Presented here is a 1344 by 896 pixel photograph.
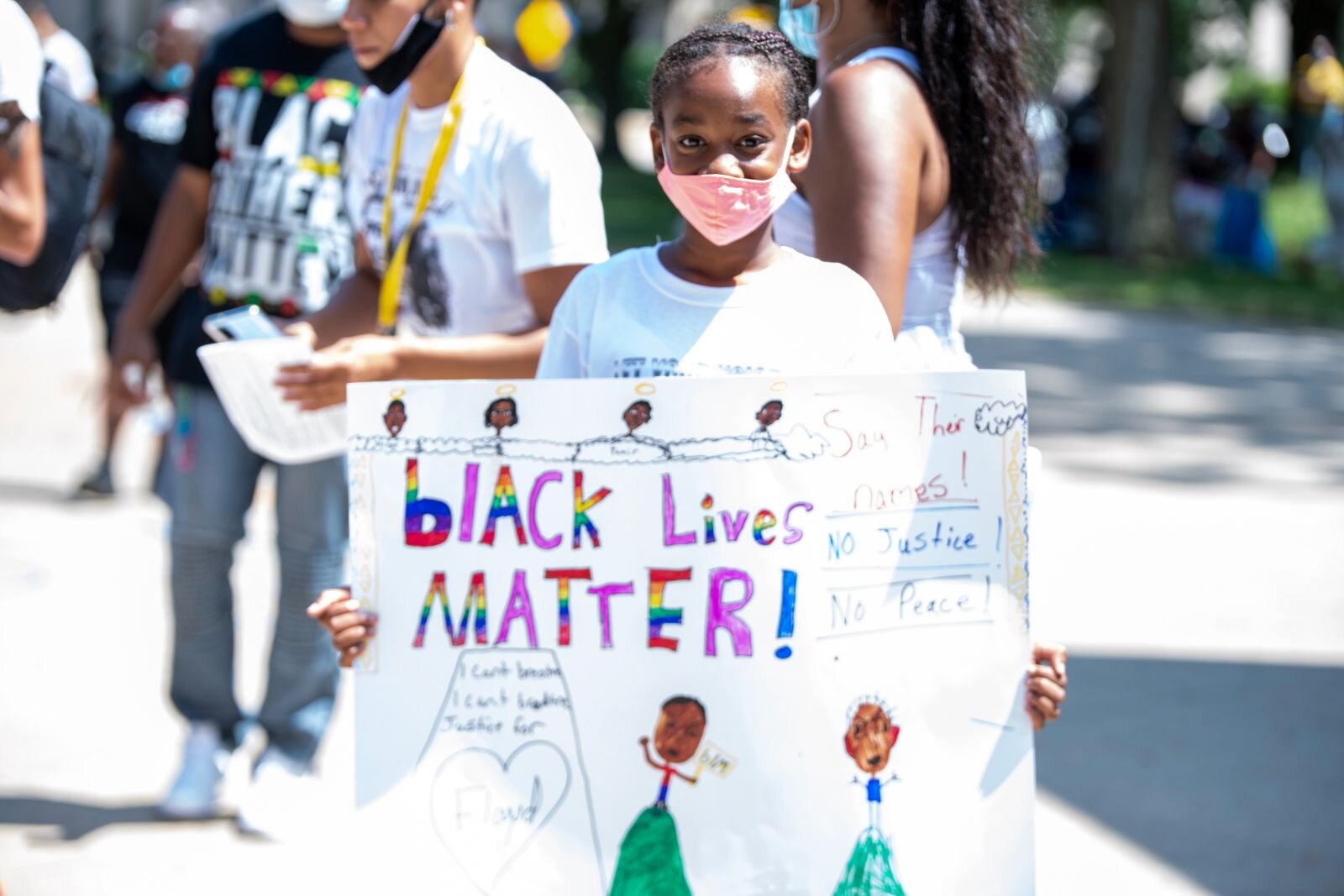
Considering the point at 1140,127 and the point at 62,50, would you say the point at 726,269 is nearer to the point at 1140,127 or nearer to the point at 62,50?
the point at 62,50

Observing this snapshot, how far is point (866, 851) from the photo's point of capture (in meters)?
2.34

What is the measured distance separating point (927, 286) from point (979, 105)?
319 millimetres

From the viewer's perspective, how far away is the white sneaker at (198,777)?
4023 millimetres

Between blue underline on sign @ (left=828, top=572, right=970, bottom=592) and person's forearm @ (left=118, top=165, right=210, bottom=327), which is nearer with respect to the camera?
blue underline on sign @ (left=828, top=572, right=970, bottom=592)

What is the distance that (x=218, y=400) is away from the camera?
395 cm

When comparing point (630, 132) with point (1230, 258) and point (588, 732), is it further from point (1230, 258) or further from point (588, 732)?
point (588, 732)

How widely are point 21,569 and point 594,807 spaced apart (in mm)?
4375

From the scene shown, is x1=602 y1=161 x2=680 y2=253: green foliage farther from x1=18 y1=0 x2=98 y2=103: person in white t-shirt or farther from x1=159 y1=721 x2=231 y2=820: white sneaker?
x1=159 y1=721 x2=231 y2=820: white sneaker

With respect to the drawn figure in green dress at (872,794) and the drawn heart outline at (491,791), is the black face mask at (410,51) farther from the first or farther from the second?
the drawn figure in green dress at (872,794)

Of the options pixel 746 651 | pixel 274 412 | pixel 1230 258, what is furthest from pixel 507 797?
pixel 1230 258

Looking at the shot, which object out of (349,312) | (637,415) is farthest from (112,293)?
(637,415)

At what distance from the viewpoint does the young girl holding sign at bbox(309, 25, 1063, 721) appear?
238cm

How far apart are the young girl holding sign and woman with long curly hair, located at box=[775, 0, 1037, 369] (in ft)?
0.49

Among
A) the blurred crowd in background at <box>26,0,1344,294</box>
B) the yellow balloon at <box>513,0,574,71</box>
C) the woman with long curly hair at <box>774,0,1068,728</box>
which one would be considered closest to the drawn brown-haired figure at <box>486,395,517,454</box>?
the woman with long curly hair at <box>774,0,1068,728</box>
